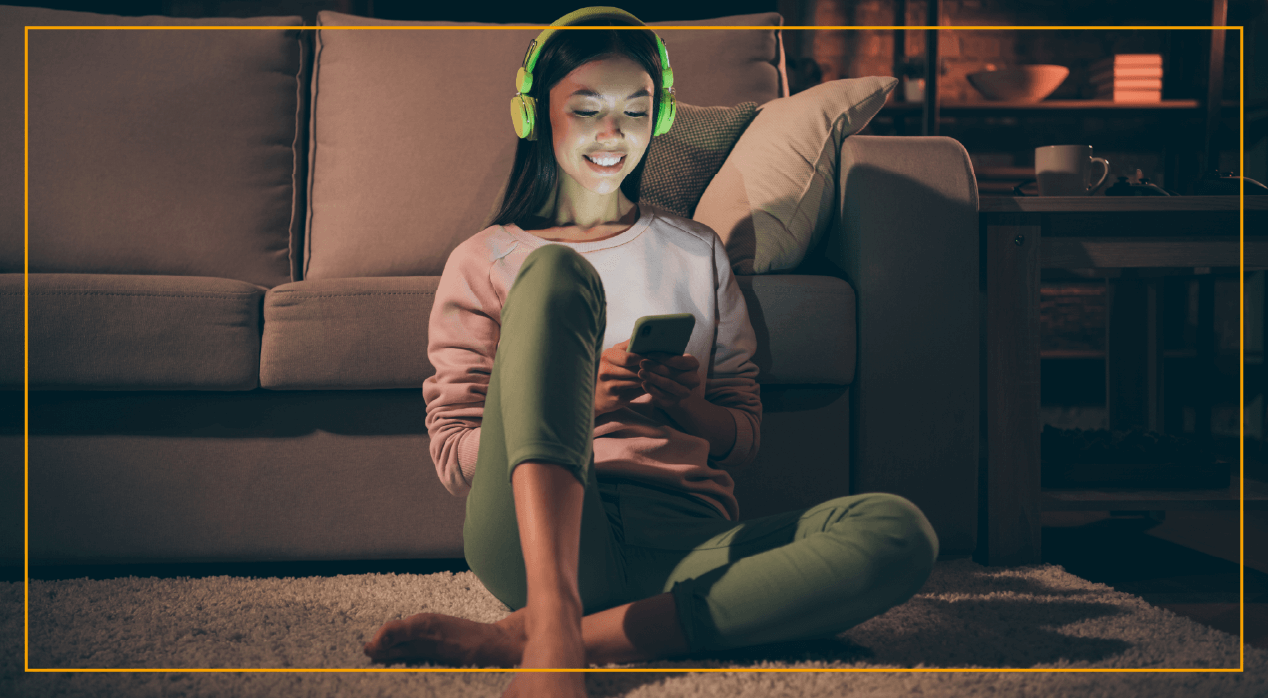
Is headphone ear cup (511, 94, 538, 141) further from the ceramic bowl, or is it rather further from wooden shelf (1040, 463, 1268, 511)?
the ceramic bowl

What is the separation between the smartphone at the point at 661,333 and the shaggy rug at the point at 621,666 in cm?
31

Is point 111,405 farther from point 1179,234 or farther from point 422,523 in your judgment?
point 1179,234

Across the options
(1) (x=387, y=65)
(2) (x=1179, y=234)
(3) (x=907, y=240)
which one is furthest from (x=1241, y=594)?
(1) (x=387, y=65)

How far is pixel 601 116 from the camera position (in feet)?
2.87

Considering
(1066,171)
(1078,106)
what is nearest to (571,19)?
(1066,171)

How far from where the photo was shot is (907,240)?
1.18 metres

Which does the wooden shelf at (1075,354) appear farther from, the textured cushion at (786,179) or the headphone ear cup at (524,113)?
the headphone ear cup at (524,113)

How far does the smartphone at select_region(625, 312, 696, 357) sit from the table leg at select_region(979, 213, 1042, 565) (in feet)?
2.14

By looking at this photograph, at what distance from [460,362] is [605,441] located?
19cm

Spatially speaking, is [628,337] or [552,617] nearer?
[552,617]

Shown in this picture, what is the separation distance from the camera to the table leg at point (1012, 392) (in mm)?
1189

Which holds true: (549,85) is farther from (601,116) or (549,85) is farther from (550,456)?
(550,456)

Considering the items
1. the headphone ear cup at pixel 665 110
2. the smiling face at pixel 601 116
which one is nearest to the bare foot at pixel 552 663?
the smiling face at pixel 601 116

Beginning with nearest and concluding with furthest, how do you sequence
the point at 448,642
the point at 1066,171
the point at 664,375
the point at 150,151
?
the point at 448,642 < the point at 664,375 < the point at 1066,171 < the point at 150,151
